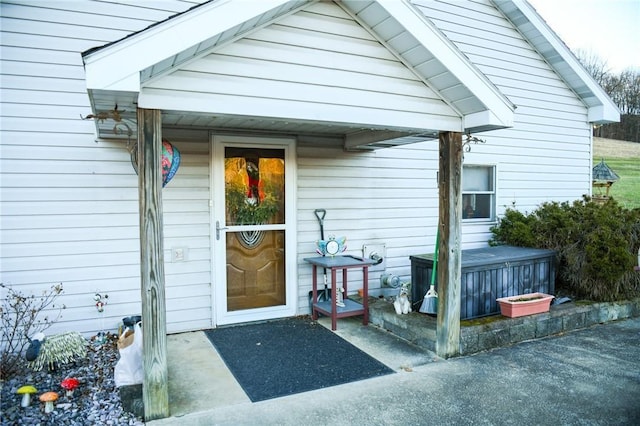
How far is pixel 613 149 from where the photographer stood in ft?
44.5

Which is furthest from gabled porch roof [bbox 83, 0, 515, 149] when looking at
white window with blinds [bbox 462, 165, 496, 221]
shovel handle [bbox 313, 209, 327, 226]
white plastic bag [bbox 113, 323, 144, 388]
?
white window with blinds [bbox 462, 165, 496, 221]

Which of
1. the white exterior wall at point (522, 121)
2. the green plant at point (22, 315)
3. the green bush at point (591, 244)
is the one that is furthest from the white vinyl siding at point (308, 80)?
the white exterior wall at point (522, 121)

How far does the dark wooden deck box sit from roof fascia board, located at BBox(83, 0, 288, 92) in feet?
10.5

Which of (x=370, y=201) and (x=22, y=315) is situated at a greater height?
(x=370, y=201)

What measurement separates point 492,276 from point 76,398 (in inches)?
165

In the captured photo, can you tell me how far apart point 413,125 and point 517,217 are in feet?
12.0

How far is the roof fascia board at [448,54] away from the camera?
333cm

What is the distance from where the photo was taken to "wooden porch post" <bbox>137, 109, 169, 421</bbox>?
286cm

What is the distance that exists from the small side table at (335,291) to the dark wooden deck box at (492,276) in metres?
0.59

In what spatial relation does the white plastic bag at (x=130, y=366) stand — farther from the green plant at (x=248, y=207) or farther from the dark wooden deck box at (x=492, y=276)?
the dark wooden deck box at (x=492, y=276)

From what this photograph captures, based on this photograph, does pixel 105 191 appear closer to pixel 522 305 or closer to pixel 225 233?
pixel 225 233

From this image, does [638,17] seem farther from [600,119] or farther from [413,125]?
[413,125]

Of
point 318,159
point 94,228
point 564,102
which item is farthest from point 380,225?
point 564,102

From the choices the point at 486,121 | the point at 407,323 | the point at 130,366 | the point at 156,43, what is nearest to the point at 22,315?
the point at 130,366
